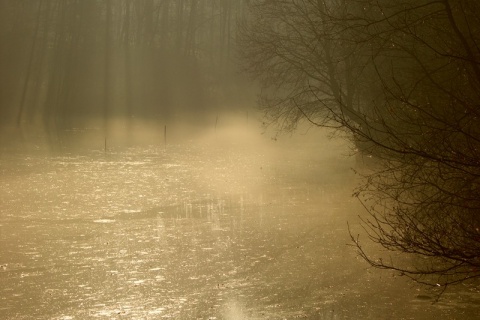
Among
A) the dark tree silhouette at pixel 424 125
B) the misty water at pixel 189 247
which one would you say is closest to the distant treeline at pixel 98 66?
the misty water at pixel 189 247

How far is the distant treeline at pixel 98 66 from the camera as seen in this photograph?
46.2 metres

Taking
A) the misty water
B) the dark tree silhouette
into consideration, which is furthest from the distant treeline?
the dark tree silhouette

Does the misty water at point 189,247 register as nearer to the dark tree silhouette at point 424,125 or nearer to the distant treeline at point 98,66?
the dark tree silhouette at point 424,125

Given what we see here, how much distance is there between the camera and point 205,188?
1872 cm

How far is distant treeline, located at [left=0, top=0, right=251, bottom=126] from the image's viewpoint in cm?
4622

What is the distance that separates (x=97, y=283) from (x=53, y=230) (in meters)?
Result: 3.54

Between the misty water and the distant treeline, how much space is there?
20.7m

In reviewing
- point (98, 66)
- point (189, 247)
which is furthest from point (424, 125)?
point (98, 66)

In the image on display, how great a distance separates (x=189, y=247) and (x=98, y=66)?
4119 centimetres

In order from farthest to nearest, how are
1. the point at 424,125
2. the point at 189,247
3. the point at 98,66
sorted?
the point at 98,66 → the point at 189,247 → the point at 424,125

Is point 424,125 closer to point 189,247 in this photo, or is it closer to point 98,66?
point 189,247

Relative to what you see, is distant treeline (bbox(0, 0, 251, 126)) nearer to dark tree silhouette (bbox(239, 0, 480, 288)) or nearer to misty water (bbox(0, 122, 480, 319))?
misty water (bbox(0, 122, 480, 319))

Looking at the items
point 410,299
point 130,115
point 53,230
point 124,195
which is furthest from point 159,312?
point 130,115

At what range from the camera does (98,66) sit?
52.2m
